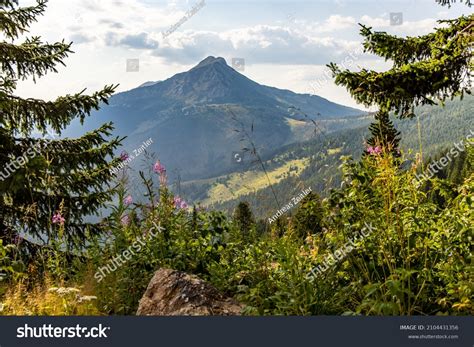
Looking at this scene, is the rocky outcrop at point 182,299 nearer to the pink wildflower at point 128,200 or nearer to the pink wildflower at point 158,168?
the pink wildflower at point 128,200

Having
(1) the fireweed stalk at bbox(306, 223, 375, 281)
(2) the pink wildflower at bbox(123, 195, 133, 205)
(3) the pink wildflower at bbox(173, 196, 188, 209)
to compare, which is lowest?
(1) the fireweed stalk at bbox(306, 223, 375, 281)

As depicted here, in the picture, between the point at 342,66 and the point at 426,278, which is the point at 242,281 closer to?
the point at 426,278

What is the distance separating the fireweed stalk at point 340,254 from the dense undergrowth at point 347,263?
0.01m

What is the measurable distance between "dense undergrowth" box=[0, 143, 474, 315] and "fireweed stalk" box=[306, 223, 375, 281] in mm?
11

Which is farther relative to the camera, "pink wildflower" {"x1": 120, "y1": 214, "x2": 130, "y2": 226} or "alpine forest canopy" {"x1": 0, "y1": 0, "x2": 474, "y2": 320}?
"pink wildflower" {"x1": 120, "y1": 214, "x2": 130, "y2": 226}

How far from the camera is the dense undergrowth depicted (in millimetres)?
4789

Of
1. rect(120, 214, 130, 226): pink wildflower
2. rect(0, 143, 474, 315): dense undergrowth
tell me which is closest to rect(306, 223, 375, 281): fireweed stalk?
rect(0, 143, 474, 315): dense undergrowth

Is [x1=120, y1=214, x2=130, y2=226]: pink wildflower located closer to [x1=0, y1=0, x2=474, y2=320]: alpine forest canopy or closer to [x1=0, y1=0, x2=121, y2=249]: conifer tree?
[x1=0, y1=0, x2=474, y2=320]: alpine forest canopy

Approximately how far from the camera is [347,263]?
5.36 metres

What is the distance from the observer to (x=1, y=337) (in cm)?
423

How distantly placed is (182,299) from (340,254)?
1.73 metres

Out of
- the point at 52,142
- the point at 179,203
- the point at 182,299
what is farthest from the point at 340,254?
the point at 52,142

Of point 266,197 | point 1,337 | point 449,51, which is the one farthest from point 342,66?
point 1,337

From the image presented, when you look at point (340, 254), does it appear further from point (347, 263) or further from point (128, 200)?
point (128, 200)
